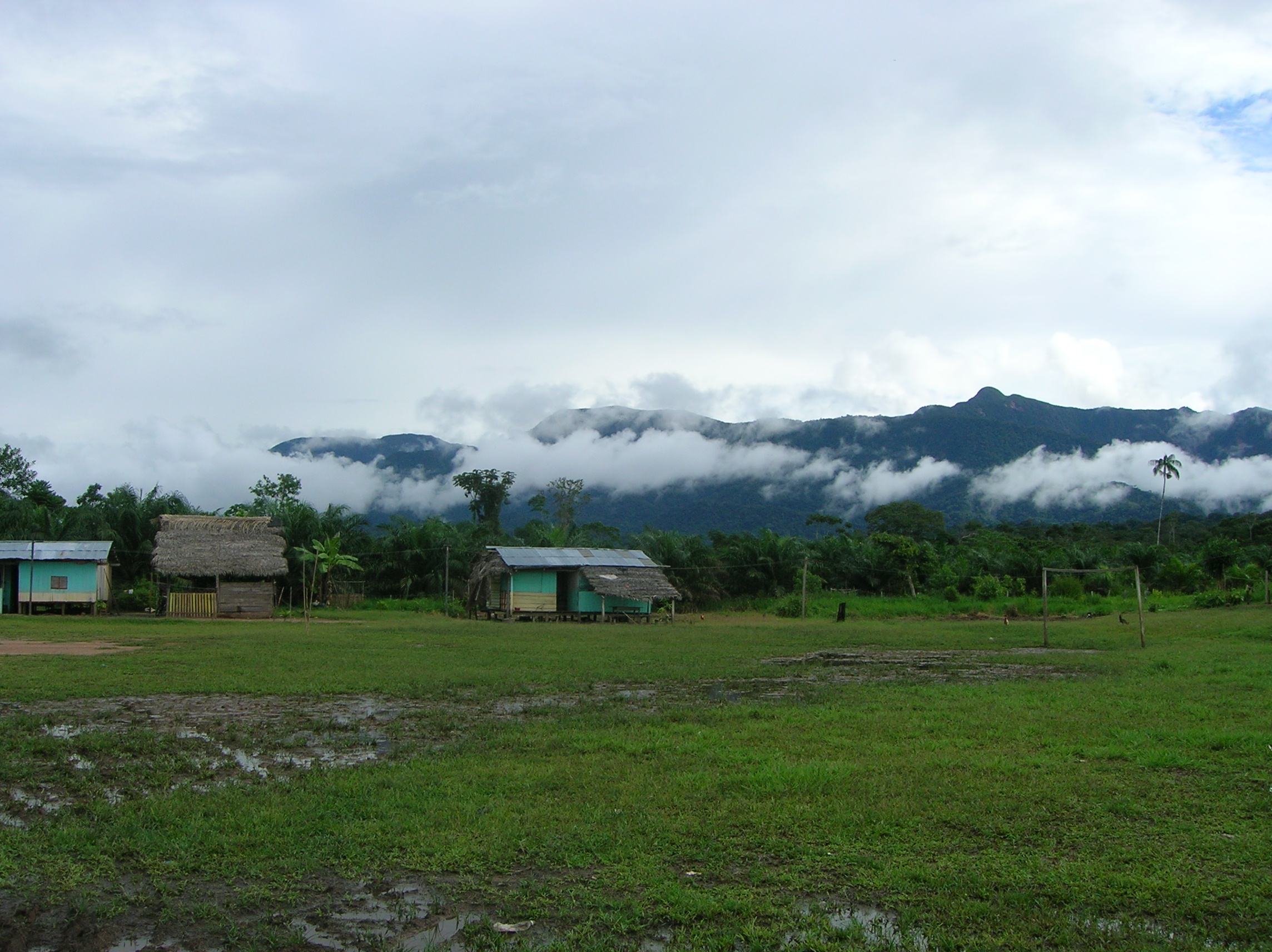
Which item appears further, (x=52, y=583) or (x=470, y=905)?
(x=52, y=583)

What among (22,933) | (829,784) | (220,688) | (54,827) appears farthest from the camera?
(220,688)

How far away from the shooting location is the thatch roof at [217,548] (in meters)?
37.2

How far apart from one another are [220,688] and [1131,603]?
33.1 metres

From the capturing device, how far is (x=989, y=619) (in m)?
36.6

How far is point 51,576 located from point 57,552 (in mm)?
1086

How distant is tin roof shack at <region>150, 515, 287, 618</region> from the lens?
37.1 m

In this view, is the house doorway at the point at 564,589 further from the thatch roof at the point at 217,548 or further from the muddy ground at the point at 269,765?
the muddy ground at the point at 269,765

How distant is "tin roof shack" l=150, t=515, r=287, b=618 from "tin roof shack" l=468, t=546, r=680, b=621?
847 cm

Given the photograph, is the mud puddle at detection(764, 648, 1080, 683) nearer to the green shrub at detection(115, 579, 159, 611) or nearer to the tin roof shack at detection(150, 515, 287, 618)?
the tin roof shack at detection(150, 515, 287, 618)

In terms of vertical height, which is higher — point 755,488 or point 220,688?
point 755,488

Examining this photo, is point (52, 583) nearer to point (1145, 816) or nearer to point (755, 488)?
point (1145, 816)

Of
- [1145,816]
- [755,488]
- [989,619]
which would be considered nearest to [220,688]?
[1145,816]

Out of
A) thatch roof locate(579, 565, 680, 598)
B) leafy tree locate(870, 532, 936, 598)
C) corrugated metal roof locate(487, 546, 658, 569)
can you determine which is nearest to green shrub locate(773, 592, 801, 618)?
thatch roof locate(579, 565, 680, 598)

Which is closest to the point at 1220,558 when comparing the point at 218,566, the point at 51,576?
the point at 218,566
